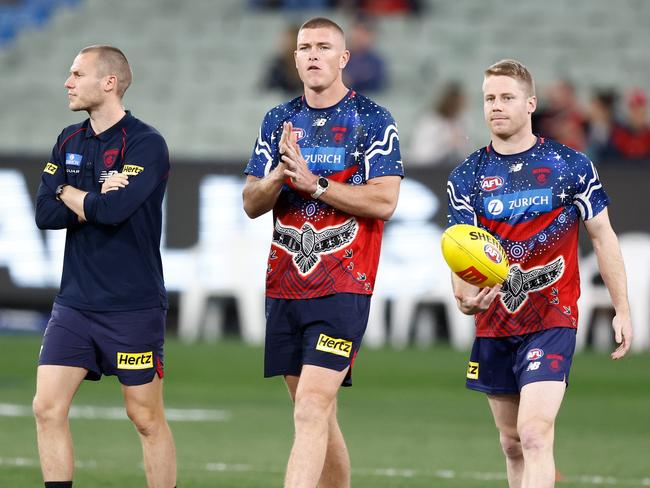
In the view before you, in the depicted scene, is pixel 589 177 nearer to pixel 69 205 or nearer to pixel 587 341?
pixel 69 205

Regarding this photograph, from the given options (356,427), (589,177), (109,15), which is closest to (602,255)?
(589,177)

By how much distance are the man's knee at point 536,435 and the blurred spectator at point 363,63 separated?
14.2 metres

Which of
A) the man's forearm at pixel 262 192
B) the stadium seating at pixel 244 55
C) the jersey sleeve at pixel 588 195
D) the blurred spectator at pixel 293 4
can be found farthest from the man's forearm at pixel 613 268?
the blurred spectator at pixel 293 4

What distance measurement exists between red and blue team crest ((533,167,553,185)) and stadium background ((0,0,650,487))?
272 centimetres

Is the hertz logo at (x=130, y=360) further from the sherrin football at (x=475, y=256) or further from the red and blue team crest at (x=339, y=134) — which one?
the sherrin football at (x=475, y=256)

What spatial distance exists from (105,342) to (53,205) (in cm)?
81

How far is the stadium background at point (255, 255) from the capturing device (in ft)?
35.1

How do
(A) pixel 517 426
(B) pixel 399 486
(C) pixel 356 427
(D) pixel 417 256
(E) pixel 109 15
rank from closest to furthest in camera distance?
(A) pixel 517 426, (B) pixel 399 486, (C) pixel 356 427, (D) pixel 417 256, (E) pixel 109 15

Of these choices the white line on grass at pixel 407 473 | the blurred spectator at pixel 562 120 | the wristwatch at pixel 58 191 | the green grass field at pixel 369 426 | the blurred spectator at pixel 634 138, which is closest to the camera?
the wristwatch at pixel 58 191

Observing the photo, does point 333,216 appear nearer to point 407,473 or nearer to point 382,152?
point 382,152

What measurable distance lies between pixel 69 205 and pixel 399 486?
120 inches

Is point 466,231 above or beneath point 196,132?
beneath

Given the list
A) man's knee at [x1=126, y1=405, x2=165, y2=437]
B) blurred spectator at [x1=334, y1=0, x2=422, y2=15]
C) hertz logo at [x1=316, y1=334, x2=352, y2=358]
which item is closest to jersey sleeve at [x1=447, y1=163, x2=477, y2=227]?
hertz logo at [x1=316, y1=334, x2=352, y2=358]

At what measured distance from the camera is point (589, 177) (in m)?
7.37
